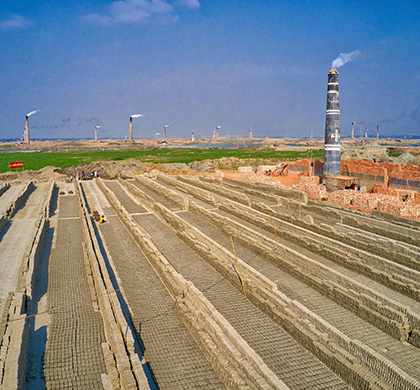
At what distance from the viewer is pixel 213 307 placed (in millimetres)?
8836

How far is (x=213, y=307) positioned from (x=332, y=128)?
59.0 feet

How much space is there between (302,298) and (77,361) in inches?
224

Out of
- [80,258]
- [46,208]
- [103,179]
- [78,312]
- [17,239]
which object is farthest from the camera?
[103,179]

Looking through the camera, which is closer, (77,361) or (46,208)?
(77,361)

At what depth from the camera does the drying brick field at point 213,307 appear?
7230 millimetres

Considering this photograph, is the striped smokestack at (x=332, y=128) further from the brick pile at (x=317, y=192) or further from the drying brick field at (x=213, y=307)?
the drying brick field at (x=213, y=307)

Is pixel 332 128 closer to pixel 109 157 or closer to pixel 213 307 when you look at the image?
pixel 213 307

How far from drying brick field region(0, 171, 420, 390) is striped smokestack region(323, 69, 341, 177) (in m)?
7.48

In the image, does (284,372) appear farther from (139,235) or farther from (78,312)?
(139,235)

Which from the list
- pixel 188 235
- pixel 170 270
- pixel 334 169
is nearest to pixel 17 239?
pixel 188 235

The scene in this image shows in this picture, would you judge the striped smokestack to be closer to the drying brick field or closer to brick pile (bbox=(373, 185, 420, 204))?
brick pile (bbox=(373, 185, 420, 204))

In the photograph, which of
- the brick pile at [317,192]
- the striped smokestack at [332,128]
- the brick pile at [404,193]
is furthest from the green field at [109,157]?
the brick pile at [404,193]

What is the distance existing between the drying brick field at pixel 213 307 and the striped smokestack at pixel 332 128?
24.5 ft

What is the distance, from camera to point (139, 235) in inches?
612
